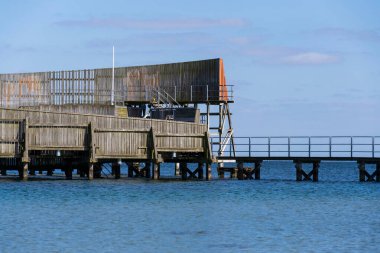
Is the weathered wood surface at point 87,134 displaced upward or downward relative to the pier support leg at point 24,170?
upward

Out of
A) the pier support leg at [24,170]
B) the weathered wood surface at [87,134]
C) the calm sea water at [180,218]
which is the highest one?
the weathered wood surface at [87,134]

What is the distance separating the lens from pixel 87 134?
6619 centimetres

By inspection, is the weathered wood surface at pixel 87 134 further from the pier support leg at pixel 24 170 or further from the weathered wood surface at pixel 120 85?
the weathered wood surface at pixel 120 85

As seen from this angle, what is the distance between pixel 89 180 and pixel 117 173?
5380 mm

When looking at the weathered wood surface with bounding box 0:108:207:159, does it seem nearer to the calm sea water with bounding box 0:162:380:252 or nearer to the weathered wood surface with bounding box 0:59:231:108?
the calm sea water with bounding box 0:162:380:252

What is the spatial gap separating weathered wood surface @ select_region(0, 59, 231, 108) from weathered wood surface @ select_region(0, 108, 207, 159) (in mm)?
17924

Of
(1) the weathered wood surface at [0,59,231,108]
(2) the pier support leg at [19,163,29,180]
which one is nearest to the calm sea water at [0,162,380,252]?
(2) the pier support leg at [19,163,29,180]

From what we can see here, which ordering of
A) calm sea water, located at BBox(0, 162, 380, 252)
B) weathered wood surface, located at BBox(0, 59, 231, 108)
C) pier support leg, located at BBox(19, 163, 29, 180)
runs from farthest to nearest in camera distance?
weathered wood surface, located at BBox(0, 59, 231, 108) < pier support leg, located at BBox(19, 163, 29, 180) < calm sea water, located at BBox(0, 162, 380, 252)

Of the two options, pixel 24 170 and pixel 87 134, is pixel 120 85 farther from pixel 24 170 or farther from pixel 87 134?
pixel 24 170

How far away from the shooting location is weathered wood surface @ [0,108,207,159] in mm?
64438

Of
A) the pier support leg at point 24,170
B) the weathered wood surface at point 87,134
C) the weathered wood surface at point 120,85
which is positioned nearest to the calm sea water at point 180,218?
the pier support leg at point 24,170

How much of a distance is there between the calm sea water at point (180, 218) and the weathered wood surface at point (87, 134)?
250 centimetres

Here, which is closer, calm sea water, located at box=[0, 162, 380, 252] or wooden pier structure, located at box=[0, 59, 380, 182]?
calm sea water, located at box=[0, 162, 380, 252]

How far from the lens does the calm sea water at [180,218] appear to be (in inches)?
1446
